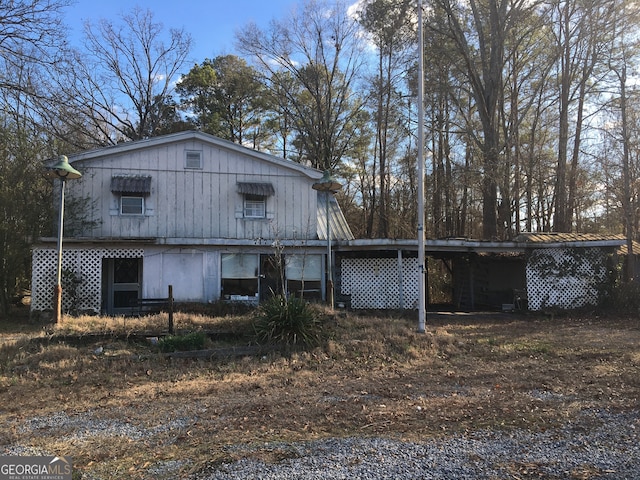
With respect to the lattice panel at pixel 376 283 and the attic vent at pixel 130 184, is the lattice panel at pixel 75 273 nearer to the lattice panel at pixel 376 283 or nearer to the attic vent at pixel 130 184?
the attic vent at pixel 130 184

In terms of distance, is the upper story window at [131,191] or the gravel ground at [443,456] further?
the upper story window at [131,191]

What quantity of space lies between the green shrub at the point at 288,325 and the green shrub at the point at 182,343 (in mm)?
1061

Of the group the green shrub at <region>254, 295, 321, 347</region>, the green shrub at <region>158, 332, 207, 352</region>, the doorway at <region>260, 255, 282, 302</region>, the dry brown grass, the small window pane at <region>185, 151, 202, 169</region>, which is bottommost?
the dry brown grass

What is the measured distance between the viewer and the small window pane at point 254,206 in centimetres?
1469

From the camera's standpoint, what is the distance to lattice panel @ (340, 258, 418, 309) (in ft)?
49.2

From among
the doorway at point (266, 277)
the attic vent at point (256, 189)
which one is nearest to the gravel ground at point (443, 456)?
the doorway at point (266, 277)

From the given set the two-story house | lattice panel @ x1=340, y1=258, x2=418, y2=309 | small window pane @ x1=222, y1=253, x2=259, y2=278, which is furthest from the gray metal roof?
small window pane @ x1=222, y1=253, x2=259, y2=278

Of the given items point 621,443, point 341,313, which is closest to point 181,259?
point 341,313

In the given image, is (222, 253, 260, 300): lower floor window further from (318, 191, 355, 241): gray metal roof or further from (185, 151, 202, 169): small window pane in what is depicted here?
(185, 151, 202, 169): small window pane

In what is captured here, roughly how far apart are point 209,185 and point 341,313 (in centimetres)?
624

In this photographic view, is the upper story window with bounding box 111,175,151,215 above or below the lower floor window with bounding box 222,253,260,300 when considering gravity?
above

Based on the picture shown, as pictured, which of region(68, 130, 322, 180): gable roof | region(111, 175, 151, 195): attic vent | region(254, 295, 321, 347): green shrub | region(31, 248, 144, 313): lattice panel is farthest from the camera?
region(68, 130, 322, 180): gable roof

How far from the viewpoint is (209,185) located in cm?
1443

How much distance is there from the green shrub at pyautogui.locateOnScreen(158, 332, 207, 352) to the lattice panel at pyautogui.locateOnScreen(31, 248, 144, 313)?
5766 millimetres
